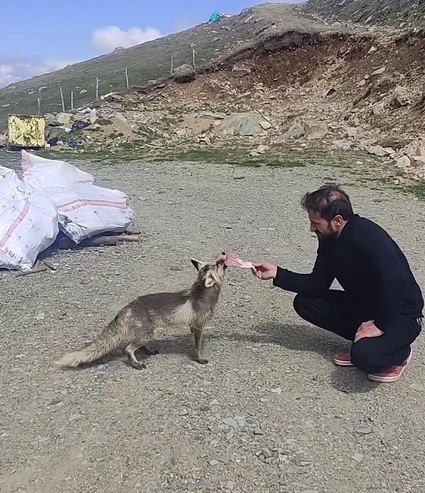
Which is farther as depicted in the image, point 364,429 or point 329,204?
point 329,204

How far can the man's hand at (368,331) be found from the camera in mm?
4445

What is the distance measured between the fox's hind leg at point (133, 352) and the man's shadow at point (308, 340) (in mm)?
793

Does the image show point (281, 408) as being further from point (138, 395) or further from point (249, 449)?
point (138, 395)

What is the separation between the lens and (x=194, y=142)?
61.6ft

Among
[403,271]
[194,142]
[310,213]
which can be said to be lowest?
[194,142]

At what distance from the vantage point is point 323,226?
4.49 metres

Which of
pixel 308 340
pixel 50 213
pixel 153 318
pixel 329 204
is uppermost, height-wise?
pixel 329 204

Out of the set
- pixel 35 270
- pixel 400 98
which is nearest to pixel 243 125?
pixel 400 98

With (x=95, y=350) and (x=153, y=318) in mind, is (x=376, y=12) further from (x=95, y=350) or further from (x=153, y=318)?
(x=95, y=350)

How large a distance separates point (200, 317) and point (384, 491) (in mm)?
1783

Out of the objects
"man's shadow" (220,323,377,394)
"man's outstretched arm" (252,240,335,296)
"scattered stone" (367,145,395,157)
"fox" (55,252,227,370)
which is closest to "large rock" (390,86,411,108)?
"scattered stone" (367,145,395,157)

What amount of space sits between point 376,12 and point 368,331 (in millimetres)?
28635

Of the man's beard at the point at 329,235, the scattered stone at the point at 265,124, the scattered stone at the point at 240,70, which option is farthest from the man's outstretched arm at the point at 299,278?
the scattered stone at the point at 240,70

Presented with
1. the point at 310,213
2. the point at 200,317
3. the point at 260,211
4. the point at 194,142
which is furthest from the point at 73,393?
the point at 194,142
